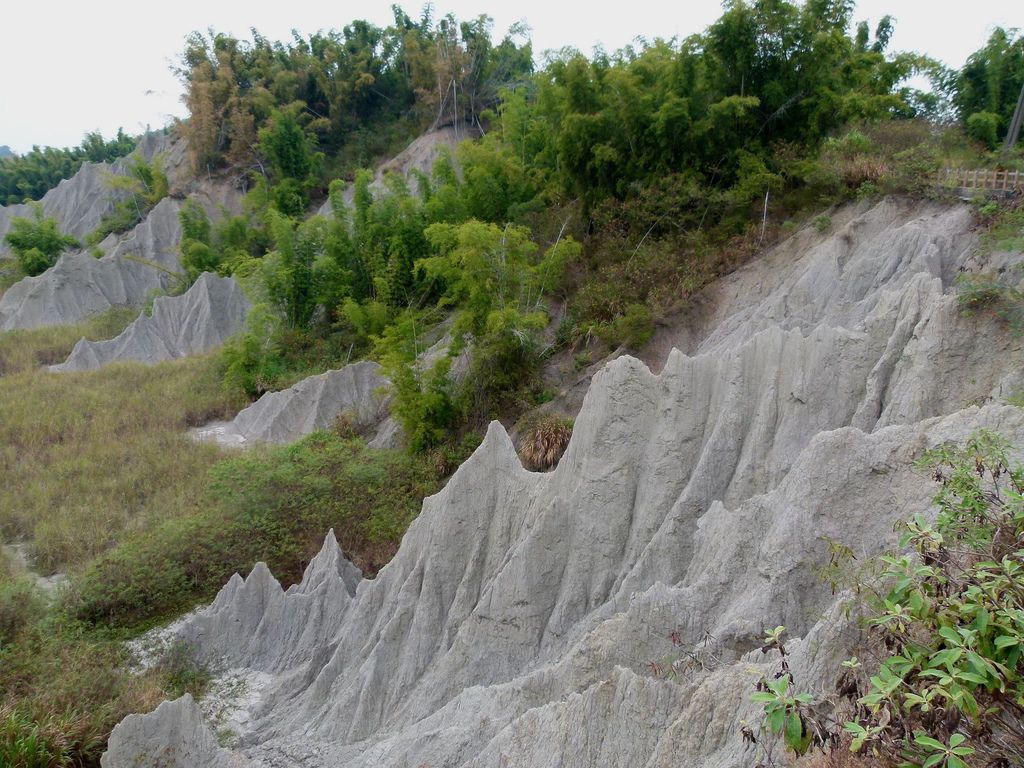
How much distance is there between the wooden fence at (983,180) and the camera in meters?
11.0

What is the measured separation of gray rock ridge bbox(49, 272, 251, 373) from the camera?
982 inches

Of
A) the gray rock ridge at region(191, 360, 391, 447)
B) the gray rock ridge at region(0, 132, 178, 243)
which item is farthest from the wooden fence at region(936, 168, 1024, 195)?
the gray rock ridge at region(0, 132, 178, 243)

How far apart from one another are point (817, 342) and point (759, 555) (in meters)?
3.22

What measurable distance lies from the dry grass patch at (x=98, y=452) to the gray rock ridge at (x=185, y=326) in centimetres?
339

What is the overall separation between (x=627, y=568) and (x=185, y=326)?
77.9 feet

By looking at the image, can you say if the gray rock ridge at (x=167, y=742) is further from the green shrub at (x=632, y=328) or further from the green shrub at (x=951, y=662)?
the green shrub at (x=632, y=328)

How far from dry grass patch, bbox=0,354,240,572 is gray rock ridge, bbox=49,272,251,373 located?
133 inches

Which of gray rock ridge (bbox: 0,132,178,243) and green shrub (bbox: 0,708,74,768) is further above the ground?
gray rock ridge (bbox: 0,132,178,243)

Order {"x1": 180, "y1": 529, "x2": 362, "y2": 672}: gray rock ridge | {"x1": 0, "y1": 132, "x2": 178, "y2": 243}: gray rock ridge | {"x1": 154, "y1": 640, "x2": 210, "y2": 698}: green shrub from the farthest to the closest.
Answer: {"x1": 0, "y1": 132, "x2": 178, "y2": 243}: gray rock ridge < {"x1": 180, "y1": 529, "x2": 362, "y2": 672}: gray rock ridge < {"x1": 154, "y1": 640, "x2": 210, "y2": 698}: green shrub

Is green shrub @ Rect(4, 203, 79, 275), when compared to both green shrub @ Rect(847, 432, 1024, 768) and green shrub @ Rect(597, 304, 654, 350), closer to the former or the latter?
green shrub @ Rect(597, 304, 654, 350)

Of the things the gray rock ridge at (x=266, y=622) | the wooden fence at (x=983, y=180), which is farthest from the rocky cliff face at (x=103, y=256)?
the wooden fence at (x=983, y=180)

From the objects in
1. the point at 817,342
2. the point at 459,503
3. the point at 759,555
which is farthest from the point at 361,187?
the point at 759,555

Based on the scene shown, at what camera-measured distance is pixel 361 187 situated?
22594 mm

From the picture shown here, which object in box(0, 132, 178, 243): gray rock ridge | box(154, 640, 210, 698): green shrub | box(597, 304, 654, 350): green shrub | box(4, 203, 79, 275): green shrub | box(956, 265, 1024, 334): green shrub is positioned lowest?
box(154, 640, 210, 698): green shrub
